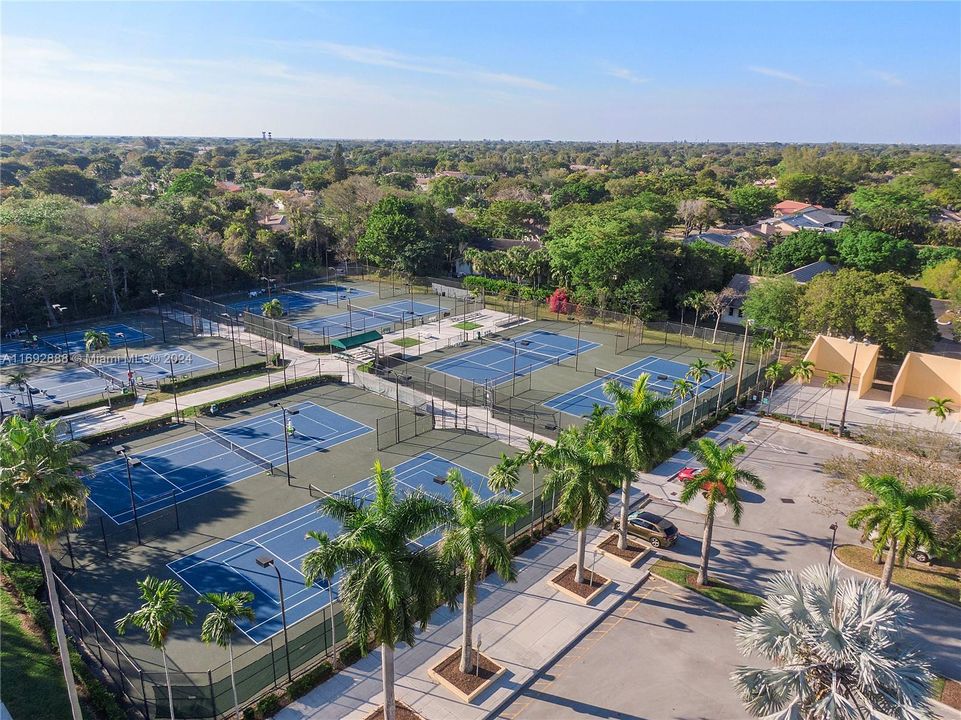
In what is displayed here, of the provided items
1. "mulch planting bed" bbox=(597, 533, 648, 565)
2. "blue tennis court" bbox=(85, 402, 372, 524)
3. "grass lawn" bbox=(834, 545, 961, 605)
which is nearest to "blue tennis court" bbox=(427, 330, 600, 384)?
"blue tennis court" bbox=(85, 402, 372, 524)

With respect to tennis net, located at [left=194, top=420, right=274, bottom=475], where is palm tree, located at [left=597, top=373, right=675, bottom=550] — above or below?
above

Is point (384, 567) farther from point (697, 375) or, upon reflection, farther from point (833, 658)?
point (697, 375)

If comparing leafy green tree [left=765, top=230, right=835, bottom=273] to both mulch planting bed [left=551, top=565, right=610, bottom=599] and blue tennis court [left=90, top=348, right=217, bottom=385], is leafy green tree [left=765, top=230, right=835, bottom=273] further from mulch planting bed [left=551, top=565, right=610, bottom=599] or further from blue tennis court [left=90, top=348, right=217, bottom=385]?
blue tennis court [left=90, top=348, right=217, bottom=385]

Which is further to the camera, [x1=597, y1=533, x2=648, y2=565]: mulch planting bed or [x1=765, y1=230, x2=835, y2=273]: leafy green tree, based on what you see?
[x1=765, y1=230, x2=835, y2=273]: leafy green tree

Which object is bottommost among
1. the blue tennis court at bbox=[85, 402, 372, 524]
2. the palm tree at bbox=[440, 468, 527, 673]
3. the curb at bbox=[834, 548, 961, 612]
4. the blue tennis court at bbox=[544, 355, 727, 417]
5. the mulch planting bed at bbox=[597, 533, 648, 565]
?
the blue tennis court at bbox=[85, 402, 372, 524]

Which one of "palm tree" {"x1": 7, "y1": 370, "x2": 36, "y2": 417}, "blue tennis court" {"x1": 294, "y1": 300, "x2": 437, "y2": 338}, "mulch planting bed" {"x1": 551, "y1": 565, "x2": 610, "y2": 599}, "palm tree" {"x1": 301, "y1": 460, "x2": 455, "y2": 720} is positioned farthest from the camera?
"blue tennis court" {"x1": 294, "y1": 300, "x2": 437, "y2": 338}

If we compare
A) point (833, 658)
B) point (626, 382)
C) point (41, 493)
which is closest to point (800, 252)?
point (626, 382)
